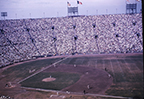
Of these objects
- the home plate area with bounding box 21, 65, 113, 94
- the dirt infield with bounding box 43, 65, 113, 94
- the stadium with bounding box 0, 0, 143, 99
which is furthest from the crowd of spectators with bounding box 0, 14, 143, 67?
the home plate area with bounding box 21, 65, 113, 94

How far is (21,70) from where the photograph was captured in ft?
110

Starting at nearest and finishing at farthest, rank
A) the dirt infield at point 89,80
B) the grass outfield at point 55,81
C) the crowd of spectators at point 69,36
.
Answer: the dirt infield at point 89,80 → the grass outfield at point 55,81 → the crowd of spectators at point 69,36

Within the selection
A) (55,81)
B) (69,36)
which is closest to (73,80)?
(55,81)

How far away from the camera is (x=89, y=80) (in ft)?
83.1

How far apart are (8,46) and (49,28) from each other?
16.6 metres

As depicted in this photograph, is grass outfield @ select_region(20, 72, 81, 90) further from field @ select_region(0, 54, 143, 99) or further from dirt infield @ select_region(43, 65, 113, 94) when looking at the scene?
dirt infield @ select_region(43, 65, 113, 94)

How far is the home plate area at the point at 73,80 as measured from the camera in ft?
73.3

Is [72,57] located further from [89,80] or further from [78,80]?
[89,80]

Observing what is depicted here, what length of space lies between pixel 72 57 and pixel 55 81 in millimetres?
17920

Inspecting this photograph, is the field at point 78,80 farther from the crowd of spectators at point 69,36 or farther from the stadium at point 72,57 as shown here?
the crowd of spectators at point 69,36

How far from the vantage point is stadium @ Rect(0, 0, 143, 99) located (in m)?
22.0

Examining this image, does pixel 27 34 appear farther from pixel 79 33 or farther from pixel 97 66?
pixel 97 66

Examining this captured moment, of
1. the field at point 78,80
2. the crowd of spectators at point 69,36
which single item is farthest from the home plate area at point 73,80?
the crowd of spectators at point 69,36

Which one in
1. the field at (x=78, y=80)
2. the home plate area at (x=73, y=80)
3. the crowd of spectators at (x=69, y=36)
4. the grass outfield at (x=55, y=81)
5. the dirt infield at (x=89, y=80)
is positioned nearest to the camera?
the field at (x=78, y=80)
